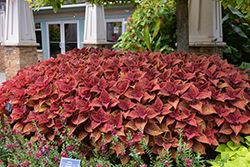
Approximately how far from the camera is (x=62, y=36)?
12812 millimetres

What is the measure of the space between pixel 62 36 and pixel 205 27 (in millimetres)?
9963

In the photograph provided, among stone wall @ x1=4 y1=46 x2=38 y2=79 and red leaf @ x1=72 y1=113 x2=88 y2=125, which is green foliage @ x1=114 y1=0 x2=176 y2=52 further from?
stone wall @ x1=4 y1=46 x2=38 y2=79

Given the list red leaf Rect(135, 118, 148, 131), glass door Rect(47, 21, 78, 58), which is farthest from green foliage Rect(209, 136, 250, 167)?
glass door Rect(47, 21, 78, 58)

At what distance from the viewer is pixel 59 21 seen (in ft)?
41.7

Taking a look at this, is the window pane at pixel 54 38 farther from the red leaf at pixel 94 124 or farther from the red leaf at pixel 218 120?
the red leaf at pixel 218 120

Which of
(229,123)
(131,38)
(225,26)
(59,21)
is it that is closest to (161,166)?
(229,123)

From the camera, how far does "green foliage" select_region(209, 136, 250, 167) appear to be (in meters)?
1.68

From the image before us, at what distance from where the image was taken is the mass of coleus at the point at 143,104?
1.80 metres

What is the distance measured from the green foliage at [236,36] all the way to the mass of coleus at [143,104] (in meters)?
3.97

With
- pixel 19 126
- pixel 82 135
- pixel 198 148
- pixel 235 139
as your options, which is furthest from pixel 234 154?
pixel 19 126

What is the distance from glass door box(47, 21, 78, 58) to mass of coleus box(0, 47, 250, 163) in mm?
10834

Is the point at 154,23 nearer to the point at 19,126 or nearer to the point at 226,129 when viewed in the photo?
Answer: the point at 226,129

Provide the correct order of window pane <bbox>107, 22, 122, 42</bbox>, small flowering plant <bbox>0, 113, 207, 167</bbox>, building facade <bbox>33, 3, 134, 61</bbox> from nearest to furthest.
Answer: small flowering plant <bbox>0, 113, 207, 167</bbox>
building facade <bbox>33, 3, 134, 61</bbox>
window pane <bbox>107, 22, 122, 42</bbox>

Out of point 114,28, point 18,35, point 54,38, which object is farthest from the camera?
point 54,38
